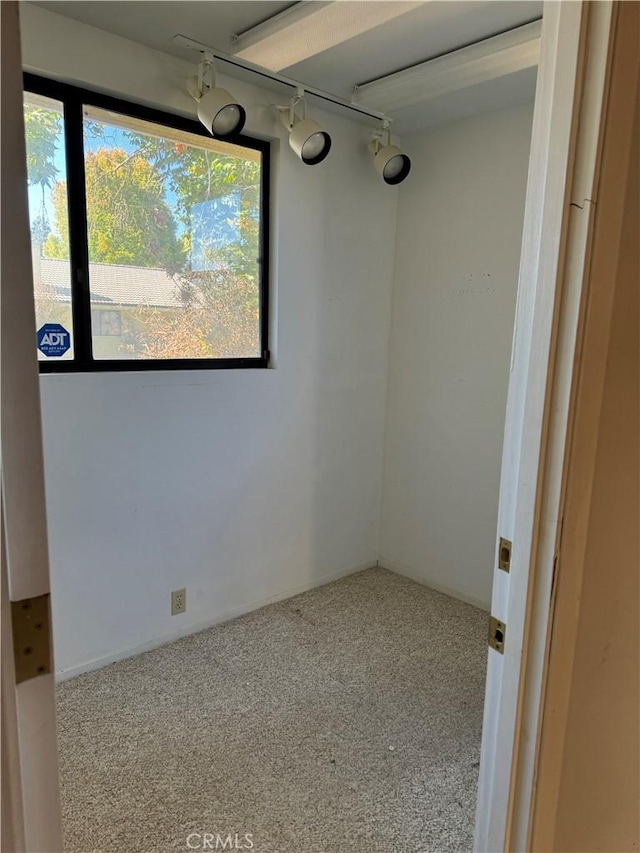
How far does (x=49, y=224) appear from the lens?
6.93 ft

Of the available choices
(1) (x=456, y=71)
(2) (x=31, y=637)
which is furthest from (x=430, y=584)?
(2) (x=31, y=637)

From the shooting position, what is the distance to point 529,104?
263 cm

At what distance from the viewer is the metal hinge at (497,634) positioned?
0.90 metres

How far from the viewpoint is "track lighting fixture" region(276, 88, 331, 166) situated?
8.00 feet

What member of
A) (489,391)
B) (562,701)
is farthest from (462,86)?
(562,701)

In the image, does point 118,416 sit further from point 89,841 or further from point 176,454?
point 89,841

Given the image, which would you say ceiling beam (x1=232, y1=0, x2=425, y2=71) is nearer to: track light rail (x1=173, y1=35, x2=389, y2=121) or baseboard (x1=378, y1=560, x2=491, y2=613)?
track light rail (x1=173, y1=35, x2=389, y2=121)

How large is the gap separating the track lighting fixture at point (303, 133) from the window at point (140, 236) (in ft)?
0.64

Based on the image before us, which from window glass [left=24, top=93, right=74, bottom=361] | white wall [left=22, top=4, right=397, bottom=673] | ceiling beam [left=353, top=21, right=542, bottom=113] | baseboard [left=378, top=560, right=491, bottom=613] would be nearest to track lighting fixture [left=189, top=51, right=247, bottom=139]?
white wall [left=22, top=4, right=397, bottom=673]

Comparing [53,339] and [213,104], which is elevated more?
[213,104]

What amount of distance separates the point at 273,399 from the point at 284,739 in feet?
4.96

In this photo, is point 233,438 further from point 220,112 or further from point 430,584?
point 430,584

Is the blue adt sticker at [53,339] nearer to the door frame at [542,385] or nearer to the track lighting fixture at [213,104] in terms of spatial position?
the track lighting fixture at [213,104]

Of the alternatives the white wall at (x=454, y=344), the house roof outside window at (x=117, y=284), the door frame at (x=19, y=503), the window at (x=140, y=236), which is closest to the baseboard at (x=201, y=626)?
the white wall at (x=454, y=344)
